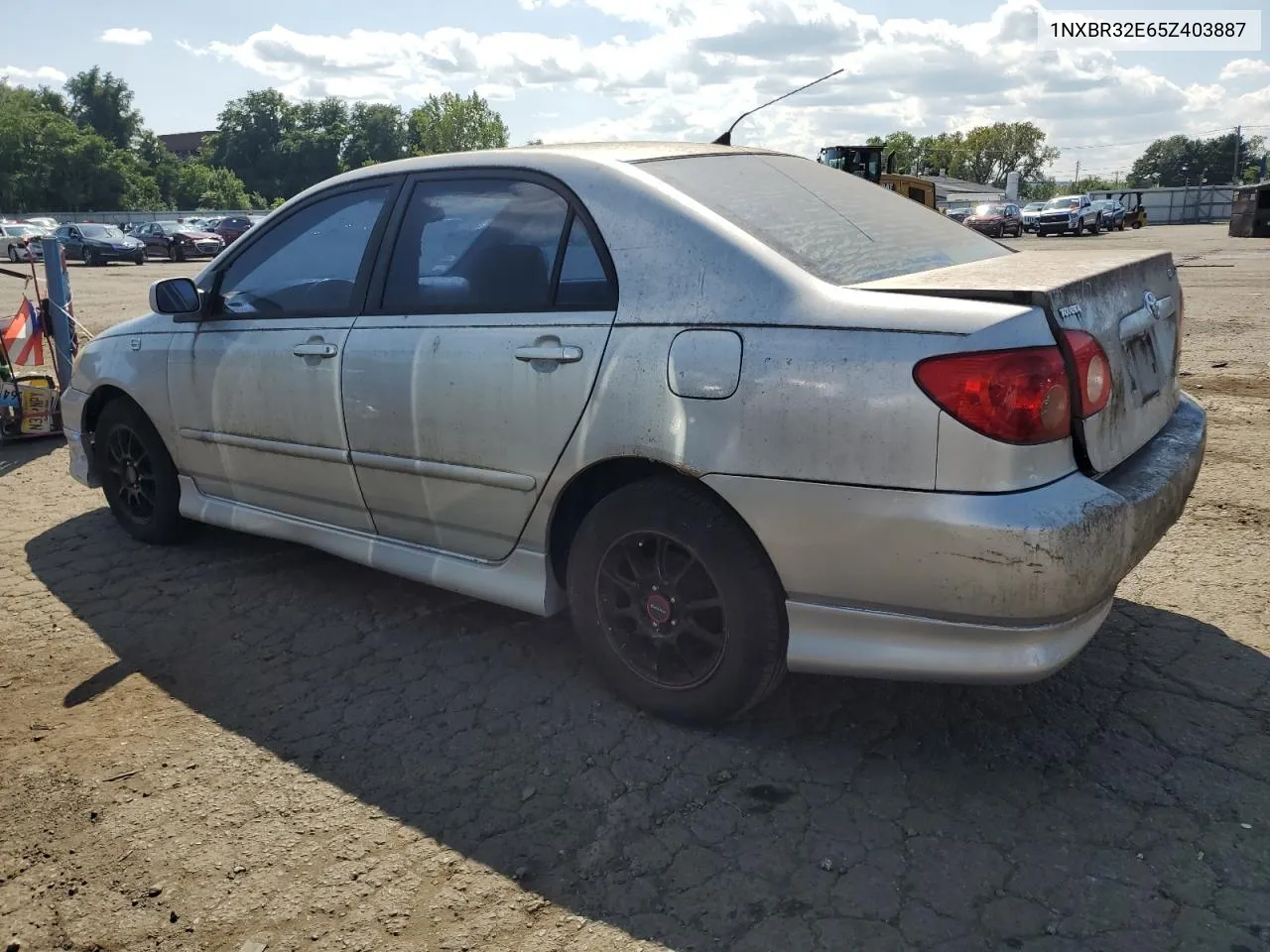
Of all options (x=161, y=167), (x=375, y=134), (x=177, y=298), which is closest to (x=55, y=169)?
(x=161, y=167)

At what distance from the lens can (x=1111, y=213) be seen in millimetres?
45219

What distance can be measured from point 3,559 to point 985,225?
38959mm

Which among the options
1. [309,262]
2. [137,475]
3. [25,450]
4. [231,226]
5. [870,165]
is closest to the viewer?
[309,262]

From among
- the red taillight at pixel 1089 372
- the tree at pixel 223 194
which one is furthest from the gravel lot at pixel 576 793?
the tree at pixel 223 194

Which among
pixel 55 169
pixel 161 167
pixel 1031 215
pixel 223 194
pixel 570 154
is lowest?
pixel 570 154

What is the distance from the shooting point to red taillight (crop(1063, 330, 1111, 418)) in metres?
2.47

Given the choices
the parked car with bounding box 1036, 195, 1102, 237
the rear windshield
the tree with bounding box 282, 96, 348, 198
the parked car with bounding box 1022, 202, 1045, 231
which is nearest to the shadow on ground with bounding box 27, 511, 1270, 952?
the rear windshield

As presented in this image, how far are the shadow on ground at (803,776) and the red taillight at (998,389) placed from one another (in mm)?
959

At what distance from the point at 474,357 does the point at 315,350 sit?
80 centimetres

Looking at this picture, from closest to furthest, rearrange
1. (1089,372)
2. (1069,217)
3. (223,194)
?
1. (1089,372)
2. (1069,217)
3. (223,194)

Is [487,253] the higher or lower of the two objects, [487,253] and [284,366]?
the higher

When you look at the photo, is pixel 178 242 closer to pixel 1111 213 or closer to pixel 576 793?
pixel 576 793

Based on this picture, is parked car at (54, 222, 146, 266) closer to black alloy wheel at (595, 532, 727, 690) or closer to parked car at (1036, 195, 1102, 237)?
parked car at (1036, 195, 1102, 237)

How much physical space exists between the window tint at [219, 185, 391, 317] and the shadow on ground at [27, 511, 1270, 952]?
121 centimetres
